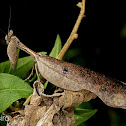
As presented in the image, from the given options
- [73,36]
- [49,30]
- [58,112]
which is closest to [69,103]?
[58,112]

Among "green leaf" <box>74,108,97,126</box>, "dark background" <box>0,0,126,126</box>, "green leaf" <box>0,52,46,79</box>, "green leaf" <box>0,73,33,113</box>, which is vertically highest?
"dark background" <box>0,0,126,126</box>

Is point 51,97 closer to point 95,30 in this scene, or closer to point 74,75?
point 74,75

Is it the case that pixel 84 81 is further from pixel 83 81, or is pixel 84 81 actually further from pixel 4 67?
pixel 4 67

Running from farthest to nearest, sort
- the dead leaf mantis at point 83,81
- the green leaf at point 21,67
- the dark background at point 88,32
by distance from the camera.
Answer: the dark background at point 88,32 < the green leaf at point 21,67 < the dead leaf mantis at point 83,81

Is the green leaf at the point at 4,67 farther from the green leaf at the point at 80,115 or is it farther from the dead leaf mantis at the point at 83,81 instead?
A: the green leaf at the point at 80,115

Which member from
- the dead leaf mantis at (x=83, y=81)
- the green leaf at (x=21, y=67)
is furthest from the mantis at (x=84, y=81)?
the green leaf at (x=21, y=67)

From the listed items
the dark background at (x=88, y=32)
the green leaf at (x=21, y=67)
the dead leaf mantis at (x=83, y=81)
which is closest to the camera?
the dead leaf mantis at (x=83, y=81)

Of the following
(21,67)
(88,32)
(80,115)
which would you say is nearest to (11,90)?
(21,67)

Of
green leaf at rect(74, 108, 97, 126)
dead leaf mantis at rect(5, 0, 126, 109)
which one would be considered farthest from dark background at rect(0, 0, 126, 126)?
dead leaf mantis at rect(5, 0, 126, 109)

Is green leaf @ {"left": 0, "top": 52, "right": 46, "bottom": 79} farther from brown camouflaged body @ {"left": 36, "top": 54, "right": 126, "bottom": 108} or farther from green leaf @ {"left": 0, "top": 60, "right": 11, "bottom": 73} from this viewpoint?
brown camouflaged body @ {"left": 36, "top": 54, "right": 126, "bottom": 108}
